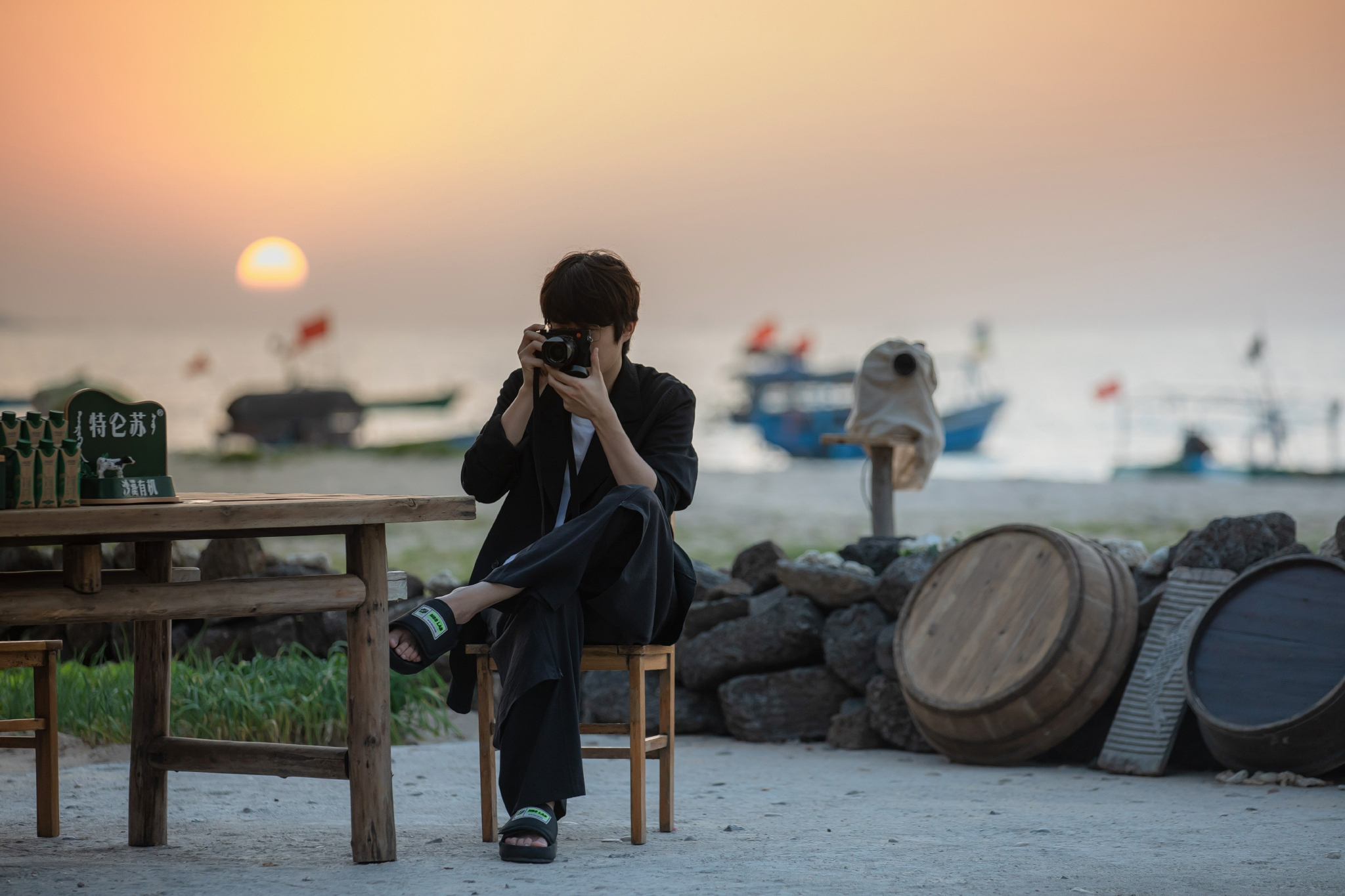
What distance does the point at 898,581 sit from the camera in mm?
4598

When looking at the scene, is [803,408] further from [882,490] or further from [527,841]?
[527,841]

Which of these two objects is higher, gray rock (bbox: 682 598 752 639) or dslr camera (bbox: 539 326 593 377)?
dslr camera (bbox: 539 326 593 377)

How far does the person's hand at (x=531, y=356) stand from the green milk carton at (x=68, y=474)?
94 centimetres

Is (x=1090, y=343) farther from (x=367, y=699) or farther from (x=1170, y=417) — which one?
(x=367, y=699)

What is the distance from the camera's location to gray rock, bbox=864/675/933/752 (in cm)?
434

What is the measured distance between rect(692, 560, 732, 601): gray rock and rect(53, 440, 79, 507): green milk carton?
2.93 m

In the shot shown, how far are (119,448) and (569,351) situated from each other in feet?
3.11

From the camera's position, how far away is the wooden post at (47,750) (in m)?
2.98

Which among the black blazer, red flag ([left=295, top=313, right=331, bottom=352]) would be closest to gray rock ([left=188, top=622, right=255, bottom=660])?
the black blazer

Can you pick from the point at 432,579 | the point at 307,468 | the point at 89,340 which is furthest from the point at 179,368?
the point at 432,579

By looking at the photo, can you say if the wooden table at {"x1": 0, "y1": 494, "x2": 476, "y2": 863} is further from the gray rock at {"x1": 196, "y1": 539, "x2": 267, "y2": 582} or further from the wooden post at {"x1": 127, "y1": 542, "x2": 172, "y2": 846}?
the gray rock at {"x1": 196, "y1": 539, "x2": 267, "y2": 582}

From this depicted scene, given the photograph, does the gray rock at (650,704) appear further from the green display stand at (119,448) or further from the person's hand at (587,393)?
the green display stand at (119,448)

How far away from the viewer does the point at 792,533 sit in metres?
10.4

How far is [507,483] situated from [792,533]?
749 centimetres
